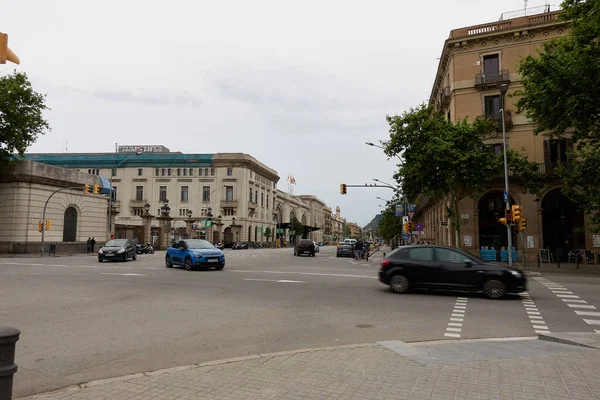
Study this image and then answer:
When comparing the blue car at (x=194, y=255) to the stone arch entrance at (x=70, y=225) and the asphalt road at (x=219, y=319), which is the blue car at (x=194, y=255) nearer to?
the asphalt road at (x=219, y=319)

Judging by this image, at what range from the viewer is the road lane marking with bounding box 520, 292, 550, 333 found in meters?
7.91

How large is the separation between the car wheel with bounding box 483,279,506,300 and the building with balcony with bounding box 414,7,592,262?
18783 mm

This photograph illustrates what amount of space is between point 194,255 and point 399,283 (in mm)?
11165

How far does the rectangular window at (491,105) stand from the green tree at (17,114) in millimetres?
37104

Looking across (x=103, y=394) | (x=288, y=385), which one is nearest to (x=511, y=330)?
(x=288, y=385)

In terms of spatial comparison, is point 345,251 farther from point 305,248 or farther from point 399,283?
point 399,283

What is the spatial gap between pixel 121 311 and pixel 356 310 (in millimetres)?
5223

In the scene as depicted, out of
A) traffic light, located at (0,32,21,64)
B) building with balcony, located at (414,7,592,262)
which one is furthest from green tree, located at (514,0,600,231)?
traffic light, located at (0,32,21,64)

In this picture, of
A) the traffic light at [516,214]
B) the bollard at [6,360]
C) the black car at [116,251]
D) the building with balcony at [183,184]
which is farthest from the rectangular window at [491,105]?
the building with balcony at [183,184]

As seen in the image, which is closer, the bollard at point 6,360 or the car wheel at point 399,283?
the bollard at point 6,360

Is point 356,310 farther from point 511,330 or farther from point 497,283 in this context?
point 497,283

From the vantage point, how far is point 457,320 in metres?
8.61

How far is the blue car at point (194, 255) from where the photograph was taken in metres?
20.3

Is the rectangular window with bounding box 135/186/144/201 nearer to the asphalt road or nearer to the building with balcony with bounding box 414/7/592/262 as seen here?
the building with balcony with bounding box 414/7/592/262
